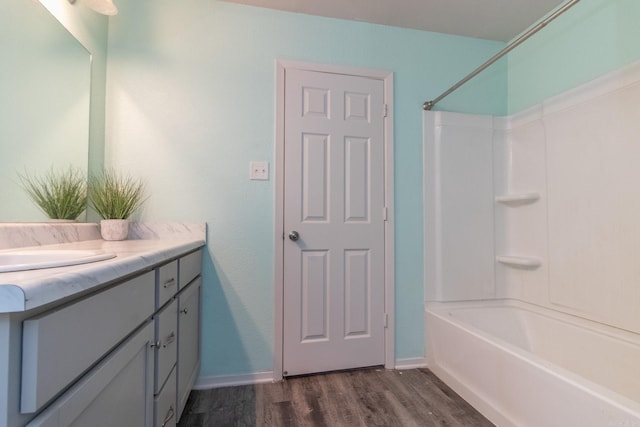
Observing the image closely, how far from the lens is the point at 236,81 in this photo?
1.75 meters

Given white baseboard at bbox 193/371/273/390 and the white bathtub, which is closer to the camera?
the white bathtub

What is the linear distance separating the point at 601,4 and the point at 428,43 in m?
0.89

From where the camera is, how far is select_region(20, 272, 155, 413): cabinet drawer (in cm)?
45

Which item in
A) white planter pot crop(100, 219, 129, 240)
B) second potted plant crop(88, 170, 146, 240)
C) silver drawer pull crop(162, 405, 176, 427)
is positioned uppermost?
second potted plant crop(88, 170, 146, 240)

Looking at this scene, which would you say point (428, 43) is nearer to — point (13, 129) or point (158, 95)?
point (158, 95)

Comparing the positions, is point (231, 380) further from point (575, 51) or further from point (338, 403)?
point (575, 51)

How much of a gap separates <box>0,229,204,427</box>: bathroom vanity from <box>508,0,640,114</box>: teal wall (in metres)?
2.33

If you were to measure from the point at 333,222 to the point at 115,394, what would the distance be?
52.2 inches

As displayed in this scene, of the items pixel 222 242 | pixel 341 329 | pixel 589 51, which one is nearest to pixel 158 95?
pixel 222 242

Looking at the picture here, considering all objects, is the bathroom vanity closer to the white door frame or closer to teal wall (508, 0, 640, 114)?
the white door frame

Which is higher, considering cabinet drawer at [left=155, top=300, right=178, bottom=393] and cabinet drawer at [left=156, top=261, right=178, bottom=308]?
cabinet drawer at [left=156, top=261, right=178, bottom=308]

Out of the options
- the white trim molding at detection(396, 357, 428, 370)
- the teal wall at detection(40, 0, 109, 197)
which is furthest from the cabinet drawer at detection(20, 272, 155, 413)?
the white trim molding at detection(396, 357, 428, 370)

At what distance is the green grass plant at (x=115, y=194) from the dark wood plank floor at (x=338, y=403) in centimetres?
108

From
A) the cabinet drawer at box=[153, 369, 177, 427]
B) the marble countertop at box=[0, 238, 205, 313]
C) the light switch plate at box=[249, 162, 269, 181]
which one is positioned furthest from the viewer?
the light switch plate at box=[249, 162, 269, 181]
